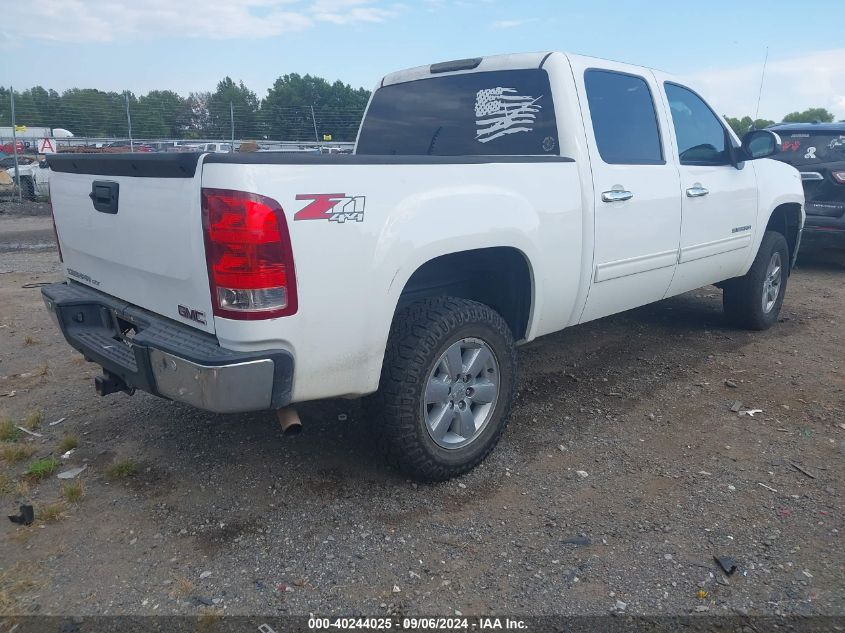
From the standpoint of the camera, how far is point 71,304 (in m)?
3.30

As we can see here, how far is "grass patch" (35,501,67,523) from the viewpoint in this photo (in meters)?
3.00

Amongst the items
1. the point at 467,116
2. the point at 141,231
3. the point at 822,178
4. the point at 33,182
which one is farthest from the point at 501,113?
the point at 33,182

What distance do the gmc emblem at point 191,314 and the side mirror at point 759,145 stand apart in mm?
4147

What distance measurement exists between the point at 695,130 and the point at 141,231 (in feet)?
12.3

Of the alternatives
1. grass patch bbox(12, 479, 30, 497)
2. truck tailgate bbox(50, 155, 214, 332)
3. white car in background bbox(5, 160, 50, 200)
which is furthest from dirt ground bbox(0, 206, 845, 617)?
white car in background bbox(5, 160, 50, 200)

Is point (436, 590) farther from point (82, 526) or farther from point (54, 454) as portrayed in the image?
point (54, 454)

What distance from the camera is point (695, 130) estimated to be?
4805 mm

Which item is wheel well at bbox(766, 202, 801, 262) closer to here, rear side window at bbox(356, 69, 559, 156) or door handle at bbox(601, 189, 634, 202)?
door handle at bbox(601, 189, 634, 202)

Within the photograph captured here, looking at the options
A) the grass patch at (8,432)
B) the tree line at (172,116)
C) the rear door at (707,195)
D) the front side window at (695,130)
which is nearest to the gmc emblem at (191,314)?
the grass patch at (8,432)

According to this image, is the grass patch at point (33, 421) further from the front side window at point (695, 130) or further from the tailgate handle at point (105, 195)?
the front side window at point (695, 130)

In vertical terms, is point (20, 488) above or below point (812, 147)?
below

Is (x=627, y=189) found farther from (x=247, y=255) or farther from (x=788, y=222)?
(x=788, y=222)

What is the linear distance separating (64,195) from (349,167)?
172 cm

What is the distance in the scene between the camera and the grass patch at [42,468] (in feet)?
10.9
